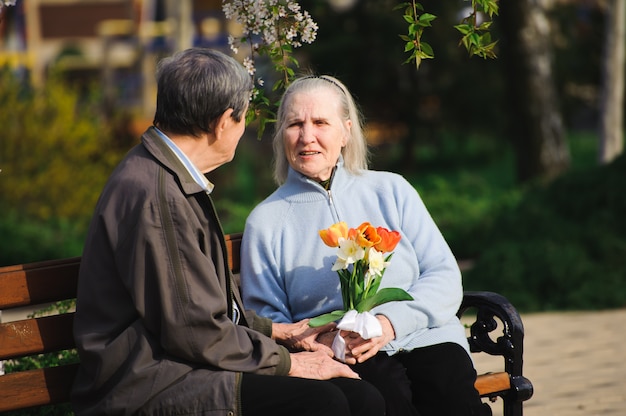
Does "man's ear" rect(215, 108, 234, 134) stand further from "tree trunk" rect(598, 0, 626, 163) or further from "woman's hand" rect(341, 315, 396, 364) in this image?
"tree trunk" rect(598, 0, 626, 163)

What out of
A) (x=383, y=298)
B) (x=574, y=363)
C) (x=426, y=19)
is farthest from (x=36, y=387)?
(x=574, y=363)

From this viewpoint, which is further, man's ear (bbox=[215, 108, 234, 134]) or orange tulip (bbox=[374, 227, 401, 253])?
orange tulip (bbox=[374, 227, 401, 253])

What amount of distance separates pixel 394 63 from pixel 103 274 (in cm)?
1476

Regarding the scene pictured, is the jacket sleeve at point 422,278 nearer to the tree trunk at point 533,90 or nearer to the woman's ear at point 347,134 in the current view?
the woman's ear at point 347,134

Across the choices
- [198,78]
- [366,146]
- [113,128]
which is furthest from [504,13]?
[198,78]

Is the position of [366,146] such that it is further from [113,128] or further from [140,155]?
[113,128]

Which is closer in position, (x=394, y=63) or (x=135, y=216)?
(x=135, y=216)

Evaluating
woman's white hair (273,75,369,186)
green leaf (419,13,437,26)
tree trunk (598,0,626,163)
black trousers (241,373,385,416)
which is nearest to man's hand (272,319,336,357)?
black trousers (241,373,385,416)

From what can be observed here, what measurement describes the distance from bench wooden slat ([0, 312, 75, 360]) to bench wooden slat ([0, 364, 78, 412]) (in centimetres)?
7

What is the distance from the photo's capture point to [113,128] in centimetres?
1401

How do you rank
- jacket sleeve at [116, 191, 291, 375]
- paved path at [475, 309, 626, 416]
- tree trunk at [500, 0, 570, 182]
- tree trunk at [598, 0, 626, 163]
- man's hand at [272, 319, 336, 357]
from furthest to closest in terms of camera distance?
1. tree trunk at [598, 0, 626, 163]
2. tree trunk at [500, 0, 570, 182]
3. paved path at [475, 309, 626, 416]
4. man's hand at [272, 319, 336, 357]
5. jacket sleeve at [116, 191, 291, 375]

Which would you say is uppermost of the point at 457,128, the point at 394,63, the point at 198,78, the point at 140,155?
the point at 198,78

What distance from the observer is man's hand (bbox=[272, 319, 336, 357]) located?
3.41 meters

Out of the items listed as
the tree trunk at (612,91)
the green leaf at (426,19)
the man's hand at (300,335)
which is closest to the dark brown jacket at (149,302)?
the man's hand at (300,335)
